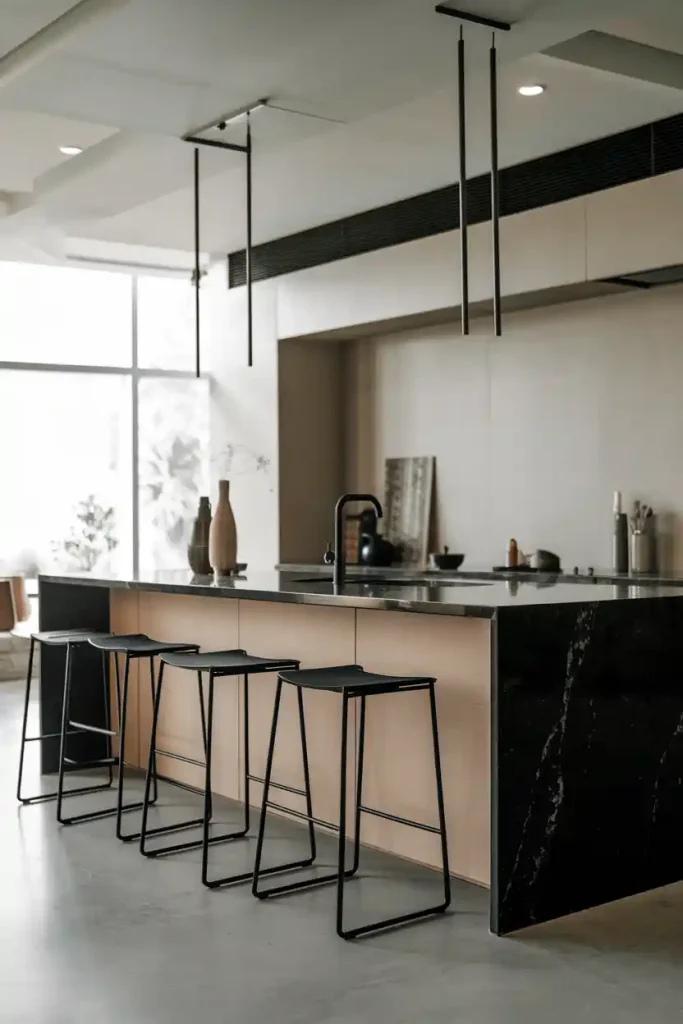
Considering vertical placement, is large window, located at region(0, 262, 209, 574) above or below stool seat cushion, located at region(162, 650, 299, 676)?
above

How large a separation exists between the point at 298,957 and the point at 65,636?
2332 mm

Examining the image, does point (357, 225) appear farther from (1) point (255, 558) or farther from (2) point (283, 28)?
(2) point (283, 28)

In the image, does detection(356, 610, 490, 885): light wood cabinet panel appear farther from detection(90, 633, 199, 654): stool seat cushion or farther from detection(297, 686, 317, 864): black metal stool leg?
detection(90, 633, 199, 654): stool seat cushion

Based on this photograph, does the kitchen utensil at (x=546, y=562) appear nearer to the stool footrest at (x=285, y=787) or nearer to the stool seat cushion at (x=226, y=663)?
the stool footrest at (x=285, y=787)

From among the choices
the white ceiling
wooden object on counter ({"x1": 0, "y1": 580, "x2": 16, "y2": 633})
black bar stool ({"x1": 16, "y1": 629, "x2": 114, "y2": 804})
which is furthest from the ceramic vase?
wooden object on counter ({"x1": 0, "y1": 580, "x2": 16, "y2": 633})

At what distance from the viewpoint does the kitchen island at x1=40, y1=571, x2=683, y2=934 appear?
131 inches

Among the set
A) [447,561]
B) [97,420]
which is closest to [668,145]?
[447,561]

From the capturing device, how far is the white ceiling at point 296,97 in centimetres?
377

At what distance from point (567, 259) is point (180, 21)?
275cm

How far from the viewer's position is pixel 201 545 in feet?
17.8

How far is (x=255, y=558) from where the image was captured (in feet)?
27.2

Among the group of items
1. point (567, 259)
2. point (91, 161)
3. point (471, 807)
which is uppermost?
point (91, 161)

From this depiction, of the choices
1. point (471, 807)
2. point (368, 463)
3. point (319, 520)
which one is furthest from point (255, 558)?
point (471, 807)

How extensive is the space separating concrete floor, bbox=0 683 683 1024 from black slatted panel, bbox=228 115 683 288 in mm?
3463
